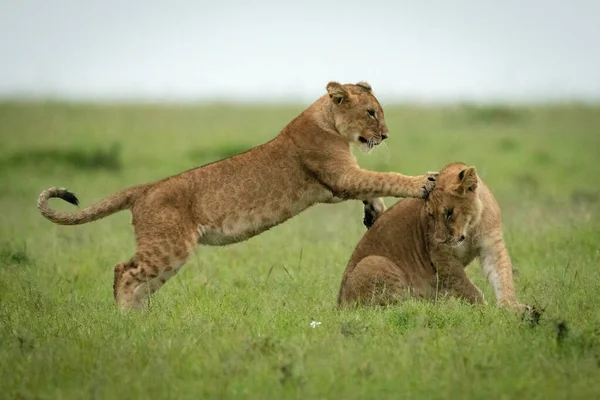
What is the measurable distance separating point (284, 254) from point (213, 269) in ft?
A: 2.42

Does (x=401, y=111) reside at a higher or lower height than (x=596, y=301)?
higher

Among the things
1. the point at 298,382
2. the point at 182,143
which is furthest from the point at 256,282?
the point at 182,143

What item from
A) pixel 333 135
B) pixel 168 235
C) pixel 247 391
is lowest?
pixel 247 391

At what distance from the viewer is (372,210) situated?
23.8 ft

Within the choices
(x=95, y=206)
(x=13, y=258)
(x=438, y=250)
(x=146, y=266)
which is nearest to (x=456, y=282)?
(x=438, y=250)

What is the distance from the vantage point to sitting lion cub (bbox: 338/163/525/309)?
21.0 feet

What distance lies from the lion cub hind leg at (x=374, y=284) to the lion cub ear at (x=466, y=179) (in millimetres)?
631

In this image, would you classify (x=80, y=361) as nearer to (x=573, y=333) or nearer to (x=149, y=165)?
(x=573, y=333)

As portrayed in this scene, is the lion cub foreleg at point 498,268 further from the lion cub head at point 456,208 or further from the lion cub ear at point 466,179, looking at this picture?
the lion cub ear at point 466,179

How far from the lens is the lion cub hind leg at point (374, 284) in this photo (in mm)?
6457

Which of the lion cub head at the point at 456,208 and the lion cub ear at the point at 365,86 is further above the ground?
the lion cub ear at the point at 365,86

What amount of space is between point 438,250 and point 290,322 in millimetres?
1039

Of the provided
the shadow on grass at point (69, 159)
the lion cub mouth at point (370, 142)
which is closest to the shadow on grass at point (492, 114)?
the shadow on grass at point (69, 159)

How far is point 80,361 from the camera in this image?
5.24 meters
